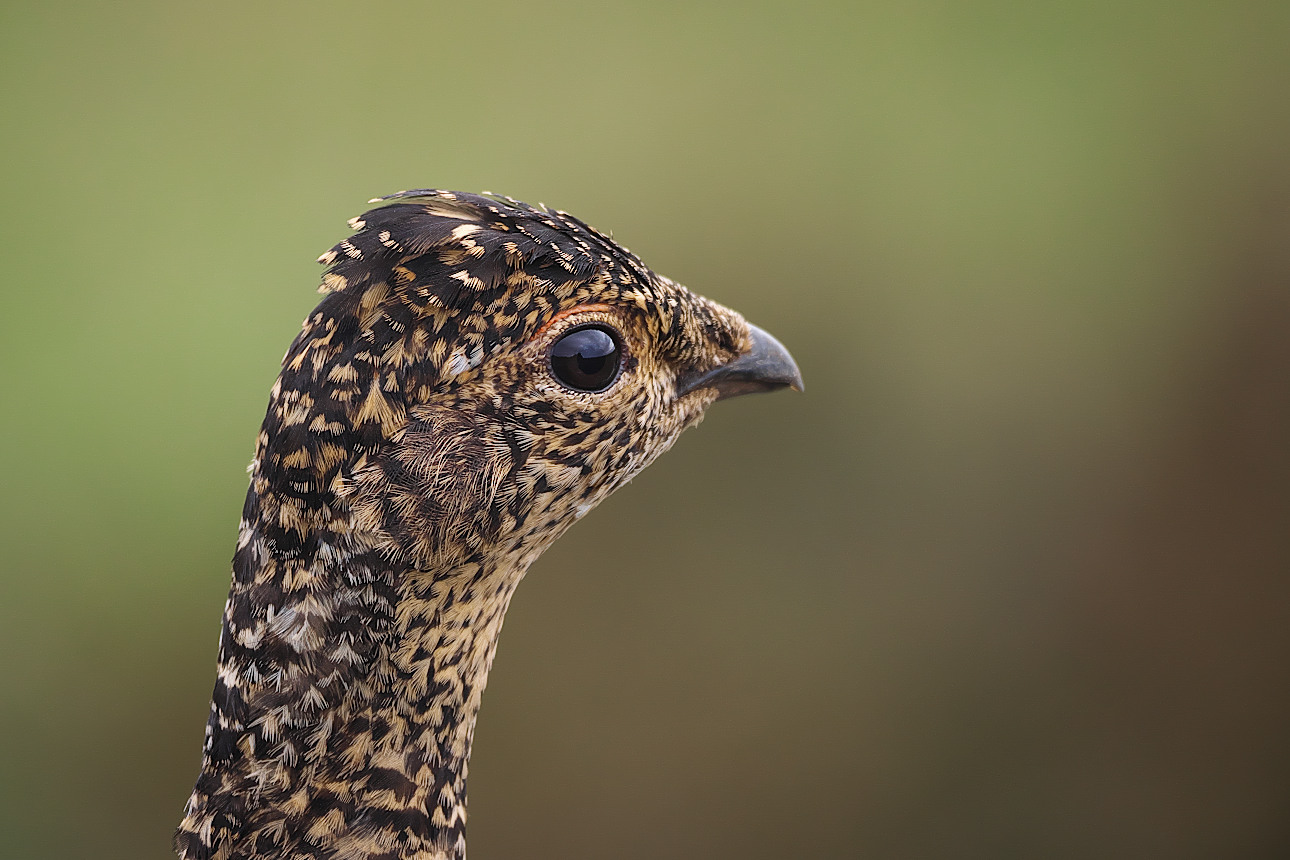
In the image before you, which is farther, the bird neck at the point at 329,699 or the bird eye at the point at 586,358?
the bird eye at the point at 586,358

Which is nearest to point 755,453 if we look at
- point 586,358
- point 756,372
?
point 756,372

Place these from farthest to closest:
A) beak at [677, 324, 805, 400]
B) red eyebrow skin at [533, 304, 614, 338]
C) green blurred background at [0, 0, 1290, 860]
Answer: green blurred background at [0, 0, 1290, 860] < beak at [677, 324, 805, 400] < red eyebrow skin at [533, 304, 614, 338]

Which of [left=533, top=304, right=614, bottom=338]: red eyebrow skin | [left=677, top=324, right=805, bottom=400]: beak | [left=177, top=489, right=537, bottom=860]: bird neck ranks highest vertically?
[left=533, top=304, right=614, bottom=338]: red eyebrow skin

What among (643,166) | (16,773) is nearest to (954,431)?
(643,166)

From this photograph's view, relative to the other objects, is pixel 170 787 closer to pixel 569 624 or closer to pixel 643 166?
pixel 569 624

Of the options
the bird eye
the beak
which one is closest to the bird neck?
the bird eye

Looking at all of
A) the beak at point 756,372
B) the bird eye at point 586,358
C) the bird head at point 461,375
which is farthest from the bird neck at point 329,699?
the beak at point 756,372

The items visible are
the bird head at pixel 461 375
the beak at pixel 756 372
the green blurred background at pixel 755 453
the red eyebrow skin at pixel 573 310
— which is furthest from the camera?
the green blurred background at pixel 755 453

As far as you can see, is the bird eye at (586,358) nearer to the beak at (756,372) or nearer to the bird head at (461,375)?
the bird head at (461,375)

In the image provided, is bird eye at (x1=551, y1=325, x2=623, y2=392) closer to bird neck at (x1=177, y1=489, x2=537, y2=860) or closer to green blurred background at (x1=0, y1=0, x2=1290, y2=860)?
bird neck at (x1=177, y1=489, x2=537, y2=860)

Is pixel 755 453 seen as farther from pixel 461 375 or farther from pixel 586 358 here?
→ pixel 461 375
